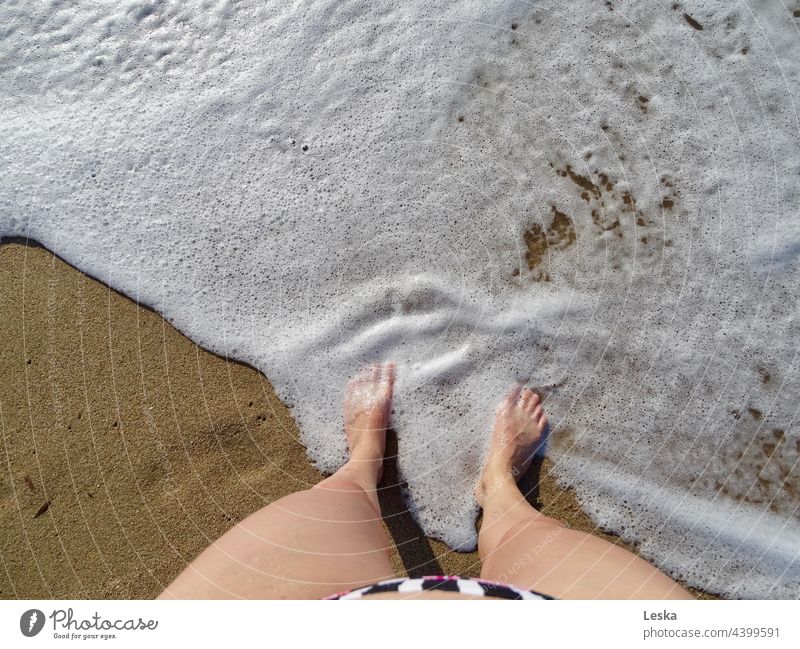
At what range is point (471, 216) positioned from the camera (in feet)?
6.55

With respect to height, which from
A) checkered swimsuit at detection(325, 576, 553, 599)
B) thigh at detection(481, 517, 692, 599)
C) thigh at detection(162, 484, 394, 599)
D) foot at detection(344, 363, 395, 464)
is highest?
foot at detection(344, 363, 395, 464)

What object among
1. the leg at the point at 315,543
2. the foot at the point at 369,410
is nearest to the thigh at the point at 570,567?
the leg at the point at 315,543

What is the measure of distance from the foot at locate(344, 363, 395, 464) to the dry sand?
0.09 metres

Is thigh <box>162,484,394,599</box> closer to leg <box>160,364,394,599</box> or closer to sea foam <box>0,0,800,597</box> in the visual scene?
leg <box>160,364,394,599</box>

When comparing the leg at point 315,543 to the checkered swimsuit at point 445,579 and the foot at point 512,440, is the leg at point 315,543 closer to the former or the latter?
the checkered swimsuit at point 445,579

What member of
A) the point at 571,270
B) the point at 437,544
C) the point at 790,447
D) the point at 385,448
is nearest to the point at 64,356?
the point at 385,448

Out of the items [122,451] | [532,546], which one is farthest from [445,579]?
[122,451]

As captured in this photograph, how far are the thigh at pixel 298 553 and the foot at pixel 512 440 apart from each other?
45cm

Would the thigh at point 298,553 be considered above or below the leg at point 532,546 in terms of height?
above

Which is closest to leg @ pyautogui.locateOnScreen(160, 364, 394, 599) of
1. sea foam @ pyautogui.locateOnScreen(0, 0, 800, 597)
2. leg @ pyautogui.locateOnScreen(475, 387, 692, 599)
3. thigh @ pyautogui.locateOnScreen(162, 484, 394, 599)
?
thigh @ pyautogui.locateOnScreen(162, 484, 394, 599)

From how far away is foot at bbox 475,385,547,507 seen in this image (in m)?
1.89

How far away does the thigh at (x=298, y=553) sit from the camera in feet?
5.38

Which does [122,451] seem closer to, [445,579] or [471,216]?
[445,579]

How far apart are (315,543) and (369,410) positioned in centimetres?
51
